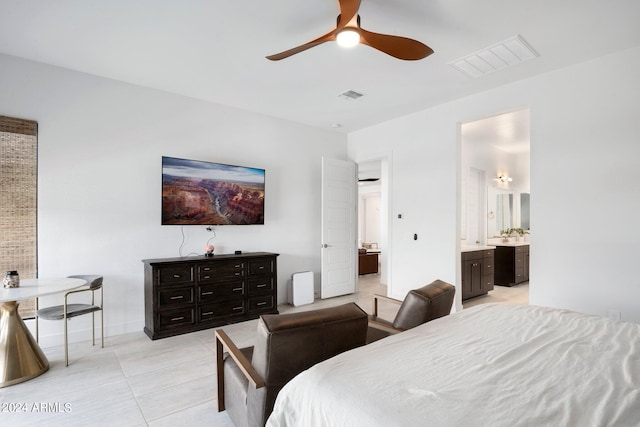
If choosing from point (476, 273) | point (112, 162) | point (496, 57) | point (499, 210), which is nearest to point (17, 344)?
point (112, 162)

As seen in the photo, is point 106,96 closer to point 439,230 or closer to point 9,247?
point 9,247

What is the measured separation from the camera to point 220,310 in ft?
12.9

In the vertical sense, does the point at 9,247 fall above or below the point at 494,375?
above

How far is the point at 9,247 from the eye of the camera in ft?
10.1

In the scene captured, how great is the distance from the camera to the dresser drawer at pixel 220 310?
3.81m

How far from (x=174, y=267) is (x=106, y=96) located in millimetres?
2116

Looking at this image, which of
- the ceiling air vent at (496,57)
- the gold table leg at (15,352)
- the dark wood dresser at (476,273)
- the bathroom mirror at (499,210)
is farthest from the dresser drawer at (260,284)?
the bathroom mirror at (499,210)

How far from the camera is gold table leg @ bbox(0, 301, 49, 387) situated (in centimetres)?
253

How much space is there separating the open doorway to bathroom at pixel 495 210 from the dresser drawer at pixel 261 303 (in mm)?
2970

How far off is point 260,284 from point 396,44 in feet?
10.8

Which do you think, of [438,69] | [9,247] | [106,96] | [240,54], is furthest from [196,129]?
[438,69]

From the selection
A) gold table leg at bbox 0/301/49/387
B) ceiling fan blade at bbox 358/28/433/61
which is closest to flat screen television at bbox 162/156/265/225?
gold table leg at bbox 0/301/49/387

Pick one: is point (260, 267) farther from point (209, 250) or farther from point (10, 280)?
point (10, 280)

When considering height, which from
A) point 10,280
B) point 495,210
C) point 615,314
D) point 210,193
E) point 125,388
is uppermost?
point 210,193
